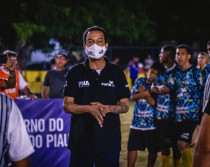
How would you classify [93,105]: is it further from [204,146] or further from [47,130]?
[47,130]

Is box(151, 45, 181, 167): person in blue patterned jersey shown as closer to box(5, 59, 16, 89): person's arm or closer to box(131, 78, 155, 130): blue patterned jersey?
box(131, 78, 155, 130): blue patterned jersey

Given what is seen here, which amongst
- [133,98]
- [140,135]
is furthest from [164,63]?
[140,135]

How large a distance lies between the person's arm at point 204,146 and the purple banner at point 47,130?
3.84 metres

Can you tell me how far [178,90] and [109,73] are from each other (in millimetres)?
2403

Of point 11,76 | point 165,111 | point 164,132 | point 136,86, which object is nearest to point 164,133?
point 164,132

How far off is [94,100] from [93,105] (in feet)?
0.46

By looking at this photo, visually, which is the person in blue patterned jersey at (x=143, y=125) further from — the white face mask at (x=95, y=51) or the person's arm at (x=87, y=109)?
the person's arm at (x=87, y=109)

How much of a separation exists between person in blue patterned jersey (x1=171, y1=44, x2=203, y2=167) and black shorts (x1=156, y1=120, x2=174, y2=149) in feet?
0.65

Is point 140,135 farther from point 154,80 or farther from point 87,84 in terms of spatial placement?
point 87,84

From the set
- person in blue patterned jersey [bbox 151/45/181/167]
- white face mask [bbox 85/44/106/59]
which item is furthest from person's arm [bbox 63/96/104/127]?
person in blue patterned jersey [bbox 151/45/181/167]

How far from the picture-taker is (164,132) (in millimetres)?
5805

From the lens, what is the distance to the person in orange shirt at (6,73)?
5352 millimetres

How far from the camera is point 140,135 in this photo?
233 inches

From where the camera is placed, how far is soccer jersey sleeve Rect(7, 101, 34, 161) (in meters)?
2.00
